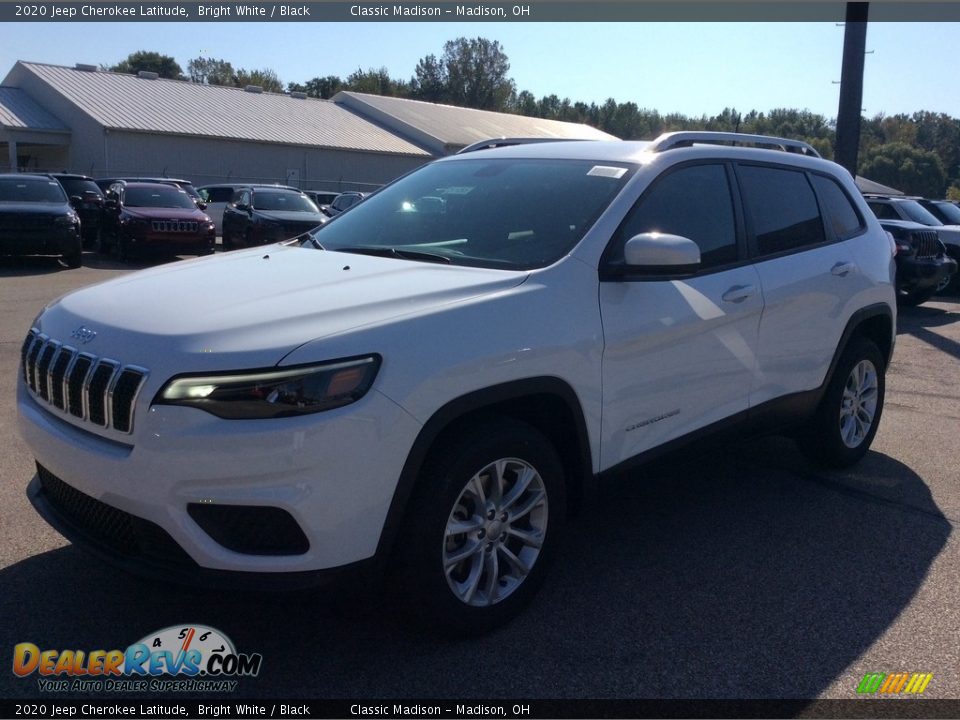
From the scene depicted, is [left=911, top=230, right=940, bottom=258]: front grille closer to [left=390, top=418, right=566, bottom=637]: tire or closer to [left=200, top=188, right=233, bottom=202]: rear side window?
[left=390, top=418, right=566, bottom=637]: tire

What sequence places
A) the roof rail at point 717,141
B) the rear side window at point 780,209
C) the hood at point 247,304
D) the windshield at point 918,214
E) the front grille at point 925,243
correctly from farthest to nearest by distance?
the windshield at point 918,214, the front grille at point 925,243, the rear side window at point 780,209, the roof rail at point 717,141, the hood at point 247,304

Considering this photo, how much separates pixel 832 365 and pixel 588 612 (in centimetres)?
246

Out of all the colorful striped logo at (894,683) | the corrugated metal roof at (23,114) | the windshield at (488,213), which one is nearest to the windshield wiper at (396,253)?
the windshield at (488,213)

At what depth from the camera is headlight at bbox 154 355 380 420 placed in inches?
108

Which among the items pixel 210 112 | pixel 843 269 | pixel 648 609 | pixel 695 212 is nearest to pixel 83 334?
pixel 648 609

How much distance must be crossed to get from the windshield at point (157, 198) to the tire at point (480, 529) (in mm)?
16963

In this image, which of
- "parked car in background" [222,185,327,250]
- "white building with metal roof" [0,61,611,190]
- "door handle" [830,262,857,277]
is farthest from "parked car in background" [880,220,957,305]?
"white building with metal roof" [0,61,611,190]

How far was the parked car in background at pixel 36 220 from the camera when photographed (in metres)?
15.4

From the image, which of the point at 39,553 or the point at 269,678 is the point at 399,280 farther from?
the point at 39,553

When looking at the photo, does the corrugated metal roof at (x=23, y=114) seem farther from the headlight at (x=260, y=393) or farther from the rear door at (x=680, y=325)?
the headlight at (x=260, y=393)

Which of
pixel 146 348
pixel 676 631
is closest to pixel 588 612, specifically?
pixel 676 631

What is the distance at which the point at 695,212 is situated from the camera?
436 centimetres

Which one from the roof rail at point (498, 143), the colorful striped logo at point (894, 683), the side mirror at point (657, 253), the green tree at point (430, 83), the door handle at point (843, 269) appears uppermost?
the green tree at point (430, 83)

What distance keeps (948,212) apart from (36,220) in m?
16.8
